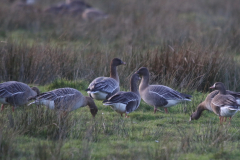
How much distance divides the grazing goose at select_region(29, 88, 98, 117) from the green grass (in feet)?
1.75

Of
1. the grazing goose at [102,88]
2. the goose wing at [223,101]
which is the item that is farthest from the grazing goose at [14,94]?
the goose wing at [223,101]

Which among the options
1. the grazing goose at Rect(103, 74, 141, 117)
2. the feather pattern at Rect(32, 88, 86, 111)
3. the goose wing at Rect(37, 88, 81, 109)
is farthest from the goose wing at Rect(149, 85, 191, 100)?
the goose wing at Rect(37, 88, 81, 109)

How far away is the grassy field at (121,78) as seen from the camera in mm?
5223

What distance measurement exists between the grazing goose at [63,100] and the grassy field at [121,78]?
0.73 ft

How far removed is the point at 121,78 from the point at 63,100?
333 cm

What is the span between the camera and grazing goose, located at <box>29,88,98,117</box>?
6.80 meters

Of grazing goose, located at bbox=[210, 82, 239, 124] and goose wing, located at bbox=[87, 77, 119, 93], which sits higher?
grazing goose, located at bbox=[210, 82, 239, 124]

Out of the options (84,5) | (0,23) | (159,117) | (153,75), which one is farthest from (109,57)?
(84,5)

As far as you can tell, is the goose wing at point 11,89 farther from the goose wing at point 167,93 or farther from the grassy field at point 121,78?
the goose wing at point 167,93

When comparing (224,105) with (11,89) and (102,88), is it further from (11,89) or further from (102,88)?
(11,89)

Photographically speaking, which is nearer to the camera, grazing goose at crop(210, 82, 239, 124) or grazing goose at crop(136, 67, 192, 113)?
grazing goose at crop(210, 82, 239, 124)

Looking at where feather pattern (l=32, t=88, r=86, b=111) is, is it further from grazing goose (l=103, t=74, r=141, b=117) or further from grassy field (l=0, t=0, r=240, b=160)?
grazing goose (l=103, t=74, r=141, b=117)

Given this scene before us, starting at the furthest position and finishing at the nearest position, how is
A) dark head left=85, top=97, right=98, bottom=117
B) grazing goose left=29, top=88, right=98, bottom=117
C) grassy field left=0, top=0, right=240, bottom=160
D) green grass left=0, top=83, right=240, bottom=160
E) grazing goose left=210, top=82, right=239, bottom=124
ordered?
1. dark head left=85, top=97, right=98, bottom=117
2. grazing goose left=29, top=88, right=98, bottom=117
3. grazing goose left=210, top=82, right=239, bottom=124
4. grassy field left=0, top=0, right=240, bottom=160
5. green grass left=0, top=83, right=240, bottom=160

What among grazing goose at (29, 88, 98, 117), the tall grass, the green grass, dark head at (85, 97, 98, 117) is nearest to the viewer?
the green grass
